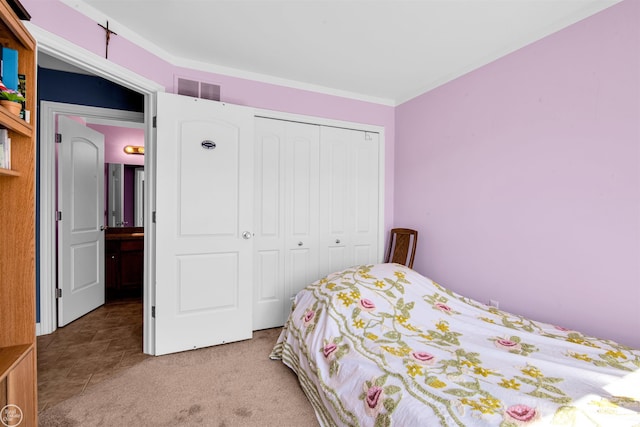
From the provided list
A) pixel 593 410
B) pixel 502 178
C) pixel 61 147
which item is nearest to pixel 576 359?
pixel 593 410

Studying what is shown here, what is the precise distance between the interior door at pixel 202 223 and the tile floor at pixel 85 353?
349 mm

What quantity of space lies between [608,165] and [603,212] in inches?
11.0

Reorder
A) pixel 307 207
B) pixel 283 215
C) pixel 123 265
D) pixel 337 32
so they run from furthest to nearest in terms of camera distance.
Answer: pixel 123 265, pixel 307 207, pixel 283 215, pixel 337 32

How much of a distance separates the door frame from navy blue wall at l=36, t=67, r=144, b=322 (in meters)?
0.04

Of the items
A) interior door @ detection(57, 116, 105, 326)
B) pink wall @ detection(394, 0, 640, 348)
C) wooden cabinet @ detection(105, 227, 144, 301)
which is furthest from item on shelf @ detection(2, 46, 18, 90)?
wooden cabinet @ detection(105, 227, 144, 301)

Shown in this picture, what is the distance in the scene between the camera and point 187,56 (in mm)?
2643

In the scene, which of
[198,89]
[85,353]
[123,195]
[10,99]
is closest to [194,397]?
[85,353]

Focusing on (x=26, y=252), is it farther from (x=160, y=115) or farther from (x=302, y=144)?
(x=302, y=144)

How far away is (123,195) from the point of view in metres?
4.48

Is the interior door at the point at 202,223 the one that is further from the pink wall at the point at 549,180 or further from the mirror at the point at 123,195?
the mirror at the point at 123,195

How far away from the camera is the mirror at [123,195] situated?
4.38 m

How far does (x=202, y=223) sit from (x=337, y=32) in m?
1.79

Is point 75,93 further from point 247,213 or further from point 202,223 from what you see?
point 247,213

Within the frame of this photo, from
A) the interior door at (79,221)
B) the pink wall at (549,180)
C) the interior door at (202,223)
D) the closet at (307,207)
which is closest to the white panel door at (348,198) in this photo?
the closet at (307,207)
